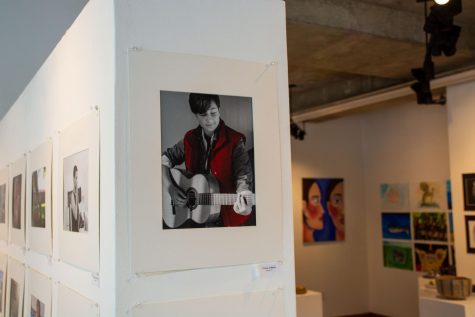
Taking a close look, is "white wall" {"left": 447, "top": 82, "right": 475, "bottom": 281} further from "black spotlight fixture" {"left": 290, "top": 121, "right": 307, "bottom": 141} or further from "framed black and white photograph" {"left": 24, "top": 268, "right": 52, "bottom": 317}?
"framed black and white photograph" {"left": 24, "top": 268, "right": 52, "bottom": 317}

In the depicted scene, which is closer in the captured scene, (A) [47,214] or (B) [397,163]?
(A) [47,214]

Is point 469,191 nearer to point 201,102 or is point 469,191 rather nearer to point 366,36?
point 366,36

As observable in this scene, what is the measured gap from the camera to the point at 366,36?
15.4ft

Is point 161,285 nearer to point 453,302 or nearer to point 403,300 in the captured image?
point 453,302

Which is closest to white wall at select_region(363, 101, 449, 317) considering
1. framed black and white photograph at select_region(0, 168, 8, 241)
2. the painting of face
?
the painting of face

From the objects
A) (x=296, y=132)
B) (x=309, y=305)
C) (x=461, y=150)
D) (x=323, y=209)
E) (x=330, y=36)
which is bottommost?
(x=309, y=305)

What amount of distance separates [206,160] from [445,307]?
342 centimetres

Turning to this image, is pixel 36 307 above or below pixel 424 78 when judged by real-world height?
below

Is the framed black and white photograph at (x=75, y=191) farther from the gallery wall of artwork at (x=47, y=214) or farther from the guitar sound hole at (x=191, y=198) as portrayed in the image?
the guitar sound hole at (x=191, y=198)

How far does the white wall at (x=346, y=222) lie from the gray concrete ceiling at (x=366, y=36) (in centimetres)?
264

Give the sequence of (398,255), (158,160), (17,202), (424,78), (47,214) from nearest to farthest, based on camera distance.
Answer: (158,160) < (47,214) < (17,202) < (424,78) < (398,255)

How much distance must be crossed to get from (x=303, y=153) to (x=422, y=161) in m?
1.80

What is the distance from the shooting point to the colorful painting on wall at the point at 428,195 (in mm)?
7434

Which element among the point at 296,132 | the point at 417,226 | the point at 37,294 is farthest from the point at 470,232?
the point at 37,294
